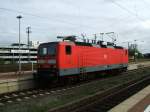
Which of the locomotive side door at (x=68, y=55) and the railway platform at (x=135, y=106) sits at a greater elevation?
the locomotive side door at (x=68, y=55)

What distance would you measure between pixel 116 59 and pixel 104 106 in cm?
2122

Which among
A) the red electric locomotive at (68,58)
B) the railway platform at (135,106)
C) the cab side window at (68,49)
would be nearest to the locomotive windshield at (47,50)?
the red electric locomotive at (68,58)

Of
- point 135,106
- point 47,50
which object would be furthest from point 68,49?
point 135,106

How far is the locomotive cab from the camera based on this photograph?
70.3ft

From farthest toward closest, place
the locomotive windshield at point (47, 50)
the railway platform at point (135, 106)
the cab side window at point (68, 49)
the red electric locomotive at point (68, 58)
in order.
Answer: the cab side window at point (68, 49)
the locomotive windshield at point (47, 50)
the red electric locomotive at point (68, 58)
the railway platform at point (135, 106)

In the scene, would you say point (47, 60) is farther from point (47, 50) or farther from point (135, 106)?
point (135, 106)

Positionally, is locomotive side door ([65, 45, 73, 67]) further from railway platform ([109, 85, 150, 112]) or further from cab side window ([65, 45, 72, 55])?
railway platform ([109, 85, 150, 112])

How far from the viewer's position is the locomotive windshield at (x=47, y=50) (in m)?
21.7

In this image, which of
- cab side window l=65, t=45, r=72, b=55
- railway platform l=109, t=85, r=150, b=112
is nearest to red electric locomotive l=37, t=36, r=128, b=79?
cab side window l=65, t=45, r=72, b=55

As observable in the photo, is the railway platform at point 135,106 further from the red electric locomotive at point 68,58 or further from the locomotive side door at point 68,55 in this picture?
the locomotive side door at point 68,55

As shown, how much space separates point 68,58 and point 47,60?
5.14 ft

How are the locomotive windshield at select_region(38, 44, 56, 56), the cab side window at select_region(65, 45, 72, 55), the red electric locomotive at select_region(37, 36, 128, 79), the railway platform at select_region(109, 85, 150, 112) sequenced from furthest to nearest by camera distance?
the cab side window at select_region(65, 45, 72, 55)
the locomotive windshield at select_region(38, 44, 56, 56)
the red electric locomotive at select_region(37, 36, 128, 79)
the railway platform at select_region(109, 85, 150, 112)

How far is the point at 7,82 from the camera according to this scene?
19453mm

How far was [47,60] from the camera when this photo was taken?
2198 cm
